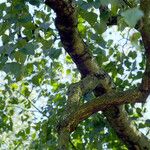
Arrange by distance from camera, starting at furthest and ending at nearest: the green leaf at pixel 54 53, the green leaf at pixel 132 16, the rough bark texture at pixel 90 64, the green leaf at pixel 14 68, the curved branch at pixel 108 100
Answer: the green leaf at pixel 54 53, the curved branch at pixel 108 100, the rough bark texture at pixel 90 64, the green leaf at pixel 14 68, the green leaf at pixel 132 16

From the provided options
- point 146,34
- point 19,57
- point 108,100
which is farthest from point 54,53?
point 146,34

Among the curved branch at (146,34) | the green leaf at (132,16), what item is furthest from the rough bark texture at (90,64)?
the green leaf at (132,16)

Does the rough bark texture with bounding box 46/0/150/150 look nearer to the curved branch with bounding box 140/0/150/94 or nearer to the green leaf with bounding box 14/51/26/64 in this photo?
the curved branch with bounding box 140/0/150/94

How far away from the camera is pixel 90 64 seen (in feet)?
11.0

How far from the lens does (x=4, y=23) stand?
2920 mm

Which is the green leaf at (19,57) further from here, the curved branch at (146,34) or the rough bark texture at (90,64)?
the curved branch at (146,34)

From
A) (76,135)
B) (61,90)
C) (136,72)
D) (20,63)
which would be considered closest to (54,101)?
(61,90)

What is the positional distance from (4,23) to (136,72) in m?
1.98

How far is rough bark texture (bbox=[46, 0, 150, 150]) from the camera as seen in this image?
2613 mm

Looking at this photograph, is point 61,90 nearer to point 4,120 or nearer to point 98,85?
point 4,120

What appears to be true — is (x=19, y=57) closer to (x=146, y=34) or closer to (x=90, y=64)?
(x=146, y=34)

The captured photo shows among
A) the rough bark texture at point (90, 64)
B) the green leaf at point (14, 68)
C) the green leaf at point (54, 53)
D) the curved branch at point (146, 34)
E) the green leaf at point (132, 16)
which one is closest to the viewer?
the green leaf at point (132, 16)

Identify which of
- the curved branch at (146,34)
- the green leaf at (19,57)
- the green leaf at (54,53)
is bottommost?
the curved branch at (146,34)

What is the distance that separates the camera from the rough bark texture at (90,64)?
8.57 ft
